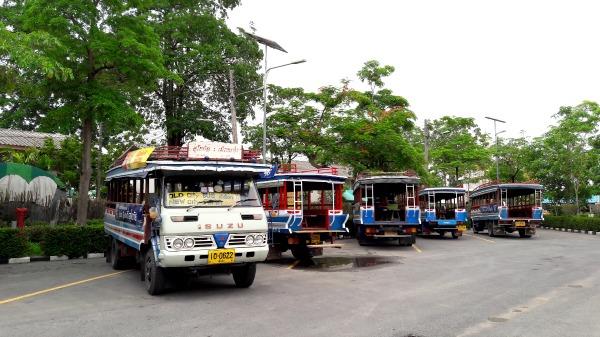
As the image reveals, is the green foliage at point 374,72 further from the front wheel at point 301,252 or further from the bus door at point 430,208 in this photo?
the front wheel at point 301,252

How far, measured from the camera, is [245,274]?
30.5ft

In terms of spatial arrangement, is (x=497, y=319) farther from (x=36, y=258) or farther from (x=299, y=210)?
(x=36, y=258)

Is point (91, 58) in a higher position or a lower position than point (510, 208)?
higher

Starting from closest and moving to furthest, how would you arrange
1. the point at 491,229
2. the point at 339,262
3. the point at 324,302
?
the point at 324,302 → the point at 339,262 → the point at 491,229

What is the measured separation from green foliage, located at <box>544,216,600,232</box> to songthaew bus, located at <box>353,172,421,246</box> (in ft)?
48.2

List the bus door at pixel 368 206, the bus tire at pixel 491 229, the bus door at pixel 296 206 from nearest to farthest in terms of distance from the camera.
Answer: the bus door at pixel 296 206
the bus door at pixel 368 206
the bus tire at pixel 491 229

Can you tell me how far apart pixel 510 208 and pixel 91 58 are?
2230 centimetres

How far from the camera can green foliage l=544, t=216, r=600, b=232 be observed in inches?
1085

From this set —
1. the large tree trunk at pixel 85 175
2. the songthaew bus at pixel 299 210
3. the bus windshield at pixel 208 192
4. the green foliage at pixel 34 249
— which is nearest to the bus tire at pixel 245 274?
the bus windshield at pixel 208 192

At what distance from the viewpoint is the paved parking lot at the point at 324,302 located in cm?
627

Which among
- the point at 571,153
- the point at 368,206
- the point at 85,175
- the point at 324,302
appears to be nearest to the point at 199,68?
the point at 85,175

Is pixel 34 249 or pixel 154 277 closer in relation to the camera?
pixel 154 277

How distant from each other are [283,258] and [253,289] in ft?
20.0

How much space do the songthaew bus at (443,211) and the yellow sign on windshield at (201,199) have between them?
1702cm
